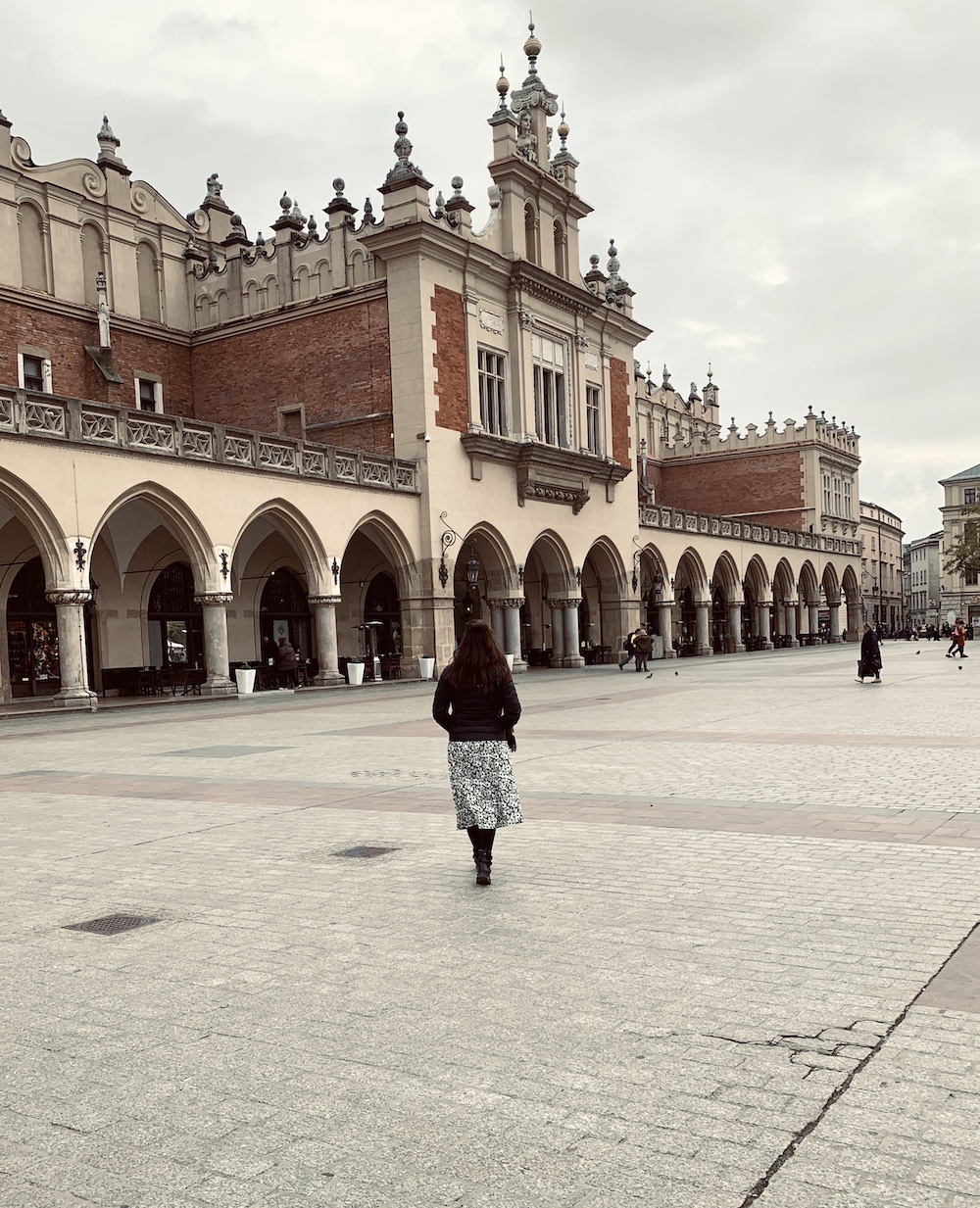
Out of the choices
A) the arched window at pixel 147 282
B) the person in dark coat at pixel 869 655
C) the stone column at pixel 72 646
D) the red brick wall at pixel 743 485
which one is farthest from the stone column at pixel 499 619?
the red brick wall at pixel 743 485

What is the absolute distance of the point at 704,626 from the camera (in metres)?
48.6

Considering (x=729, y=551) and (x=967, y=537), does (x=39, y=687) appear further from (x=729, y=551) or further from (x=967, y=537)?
(x=967, y=537)

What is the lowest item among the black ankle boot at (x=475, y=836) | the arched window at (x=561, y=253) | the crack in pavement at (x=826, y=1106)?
the crack in pavement at (x=826, y=1106)

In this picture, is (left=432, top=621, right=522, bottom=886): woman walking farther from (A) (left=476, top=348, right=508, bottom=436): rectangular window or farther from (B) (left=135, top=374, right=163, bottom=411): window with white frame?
(B) (left=135, top=374, right=163, bottom=411): window with white frame

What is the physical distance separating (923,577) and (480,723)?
15289cm

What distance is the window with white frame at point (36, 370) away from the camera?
100 feet

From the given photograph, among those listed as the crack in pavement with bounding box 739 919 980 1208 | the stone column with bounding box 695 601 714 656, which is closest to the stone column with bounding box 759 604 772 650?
the stone column with bounding box 695 601 714 656

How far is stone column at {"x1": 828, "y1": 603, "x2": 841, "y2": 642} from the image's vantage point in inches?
2598

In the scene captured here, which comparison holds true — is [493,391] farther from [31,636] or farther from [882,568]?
[882,568]

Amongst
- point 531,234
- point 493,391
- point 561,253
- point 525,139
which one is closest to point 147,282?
point 493,391

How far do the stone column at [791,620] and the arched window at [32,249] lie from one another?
40467 mm

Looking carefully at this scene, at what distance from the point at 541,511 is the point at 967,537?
154 ft

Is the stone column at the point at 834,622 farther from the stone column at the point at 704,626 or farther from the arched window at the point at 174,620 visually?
the arched window at the point at 174,620

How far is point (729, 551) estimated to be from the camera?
170 ft
